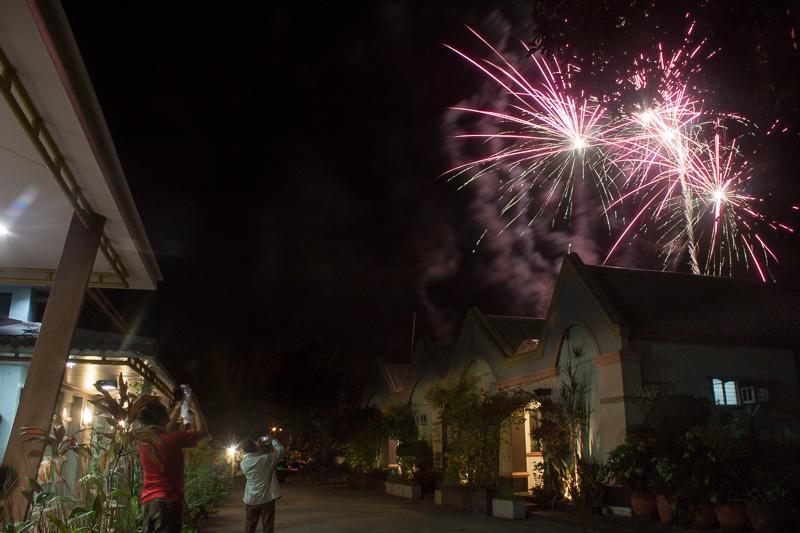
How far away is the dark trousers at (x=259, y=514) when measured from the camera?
9.18m

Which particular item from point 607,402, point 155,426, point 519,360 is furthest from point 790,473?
point 155,426

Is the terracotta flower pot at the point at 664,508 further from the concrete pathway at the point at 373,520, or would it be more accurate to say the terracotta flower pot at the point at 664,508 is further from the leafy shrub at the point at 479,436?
the leafy shrub at the point at 479,436

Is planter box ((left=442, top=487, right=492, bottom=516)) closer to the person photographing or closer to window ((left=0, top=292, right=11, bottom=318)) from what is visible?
the person photographing

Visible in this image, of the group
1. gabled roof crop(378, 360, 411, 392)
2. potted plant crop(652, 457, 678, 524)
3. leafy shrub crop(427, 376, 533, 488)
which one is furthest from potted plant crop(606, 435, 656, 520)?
gabled roof crop(378, 360, 411, 392)

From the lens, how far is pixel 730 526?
11.5 meters

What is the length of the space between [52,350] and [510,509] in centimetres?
1101

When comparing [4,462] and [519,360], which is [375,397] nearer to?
[519,360]

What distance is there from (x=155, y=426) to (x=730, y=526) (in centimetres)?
1005

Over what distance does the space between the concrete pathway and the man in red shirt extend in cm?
735

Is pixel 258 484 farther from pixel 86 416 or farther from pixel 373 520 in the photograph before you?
pixel 86 416

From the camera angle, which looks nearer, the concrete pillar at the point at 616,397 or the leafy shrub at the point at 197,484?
the leafy shrub at the point at 197,484

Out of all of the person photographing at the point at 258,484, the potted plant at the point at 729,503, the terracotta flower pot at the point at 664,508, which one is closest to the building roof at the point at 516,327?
the terracotta flower pot at the point at 664,508

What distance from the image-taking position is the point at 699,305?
1648 cm

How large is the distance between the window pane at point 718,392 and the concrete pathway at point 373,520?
14.5 feet
